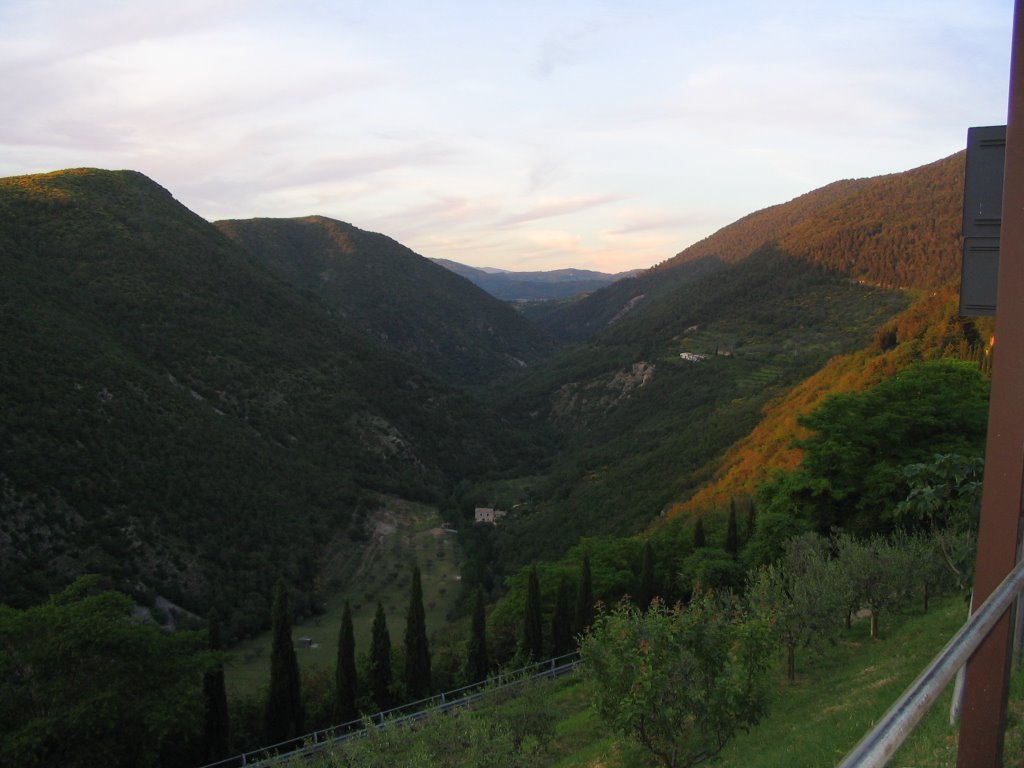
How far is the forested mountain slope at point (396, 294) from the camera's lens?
154 metres

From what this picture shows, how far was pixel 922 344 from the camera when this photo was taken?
45188mm

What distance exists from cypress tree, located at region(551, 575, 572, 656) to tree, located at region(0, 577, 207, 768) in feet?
44.6

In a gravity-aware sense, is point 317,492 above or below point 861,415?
below

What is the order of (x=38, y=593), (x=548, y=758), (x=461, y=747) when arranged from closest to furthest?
(x=461, y=747)
(x=548, y=758)
(x=38, y=593)

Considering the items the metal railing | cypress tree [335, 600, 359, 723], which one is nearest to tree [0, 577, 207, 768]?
the metal railing

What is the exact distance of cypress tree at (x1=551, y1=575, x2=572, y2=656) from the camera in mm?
30658

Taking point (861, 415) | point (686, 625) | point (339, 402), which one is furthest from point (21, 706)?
point (339, 402)

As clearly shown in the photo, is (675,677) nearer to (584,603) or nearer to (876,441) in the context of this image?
(876,441)

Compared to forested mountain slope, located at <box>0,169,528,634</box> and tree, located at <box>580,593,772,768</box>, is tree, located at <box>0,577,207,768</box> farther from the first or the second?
tree, located at <box>580,593,772,768</box>

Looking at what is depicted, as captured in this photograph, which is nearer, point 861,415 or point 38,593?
point 861,415

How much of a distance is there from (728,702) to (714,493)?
38.3m

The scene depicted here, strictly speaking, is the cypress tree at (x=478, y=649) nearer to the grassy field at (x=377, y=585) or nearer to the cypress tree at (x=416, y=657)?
the cypress tree at (x=416, y=657)

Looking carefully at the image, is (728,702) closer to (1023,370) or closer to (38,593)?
(1023,370)

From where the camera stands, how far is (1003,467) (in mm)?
3701
